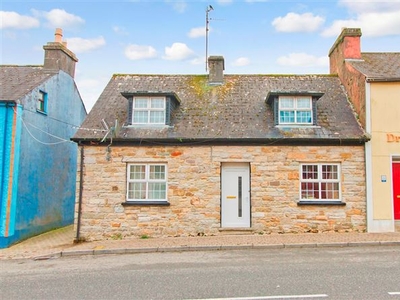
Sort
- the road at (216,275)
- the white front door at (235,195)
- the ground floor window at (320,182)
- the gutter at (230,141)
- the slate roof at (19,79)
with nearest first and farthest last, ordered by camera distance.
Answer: the road at (216,275) → the gutter at (230,141) → the ground floor window at (320,182) → the white front door at (235,195) → the slate roof at (19,79)

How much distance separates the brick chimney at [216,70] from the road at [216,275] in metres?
8.36

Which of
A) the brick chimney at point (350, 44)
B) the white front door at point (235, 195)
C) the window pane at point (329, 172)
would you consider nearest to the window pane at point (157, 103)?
A: the white front door at point (235, 195)

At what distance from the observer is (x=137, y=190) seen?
1277cm

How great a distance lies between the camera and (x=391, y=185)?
12.5m

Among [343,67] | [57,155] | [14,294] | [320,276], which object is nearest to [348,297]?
[320,276]

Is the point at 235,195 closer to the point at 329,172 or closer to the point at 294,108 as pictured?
the point at 329,172

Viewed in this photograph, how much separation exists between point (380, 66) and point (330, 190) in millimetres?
6038

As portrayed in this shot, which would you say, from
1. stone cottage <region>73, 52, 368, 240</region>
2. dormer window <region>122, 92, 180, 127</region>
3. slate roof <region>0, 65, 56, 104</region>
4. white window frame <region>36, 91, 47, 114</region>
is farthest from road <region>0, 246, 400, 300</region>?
white window frame <region>36, 91, 47, 114</region>

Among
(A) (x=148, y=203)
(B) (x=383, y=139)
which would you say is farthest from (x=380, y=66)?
(A) (x=148, y=203)

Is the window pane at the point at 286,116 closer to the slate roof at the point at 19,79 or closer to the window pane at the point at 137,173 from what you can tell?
the window pane at the point at 137,173

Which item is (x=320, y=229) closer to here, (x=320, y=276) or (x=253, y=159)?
(x=253, y=159)

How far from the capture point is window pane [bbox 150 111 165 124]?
13.5m

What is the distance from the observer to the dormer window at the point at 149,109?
13.4m

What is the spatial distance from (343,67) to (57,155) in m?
13.6
